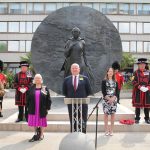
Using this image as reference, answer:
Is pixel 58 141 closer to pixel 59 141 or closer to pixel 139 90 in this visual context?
pixel 59 141

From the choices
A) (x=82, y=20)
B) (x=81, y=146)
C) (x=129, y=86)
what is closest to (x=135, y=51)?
(x=129, y=86)

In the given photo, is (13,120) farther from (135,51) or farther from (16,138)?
(135,51)

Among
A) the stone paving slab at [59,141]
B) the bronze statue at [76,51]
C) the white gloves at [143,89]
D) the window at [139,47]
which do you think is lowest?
the stone paving slab at [59,141]

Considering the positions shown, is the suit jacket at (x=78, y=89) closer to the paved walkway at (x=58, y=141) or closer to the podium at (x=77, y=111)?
the podium at (x=77, y=111)

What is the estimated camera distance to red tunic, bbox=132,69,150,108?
340 inches

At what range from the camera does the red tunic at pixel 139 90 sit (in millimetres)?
8641

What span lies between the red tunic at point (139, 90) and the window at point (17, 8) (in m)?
32.8

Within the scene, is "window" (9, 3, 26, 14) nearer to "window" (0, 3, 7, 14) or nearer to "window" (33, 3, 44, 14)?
"window" (0, 3, 7, 14)

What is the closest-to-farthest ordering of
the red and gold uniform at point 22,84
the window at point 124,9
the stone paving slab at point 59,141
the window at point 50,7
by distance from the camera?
the stone paving slab at point 59,141, the red and gold uniform at point 22,84, the window at point 50,7, the window at point 124,9

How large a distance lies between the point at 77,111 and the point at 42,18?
34321 millimetres

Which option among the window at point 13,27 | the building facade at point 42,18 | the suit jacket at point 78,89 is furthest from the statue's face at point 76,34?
the window at point 13,27

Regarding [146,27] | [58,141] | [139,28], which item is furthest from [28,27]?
[58,141]

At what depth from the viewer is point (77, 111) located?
597 centimetres

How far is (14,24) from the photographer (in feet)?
131
